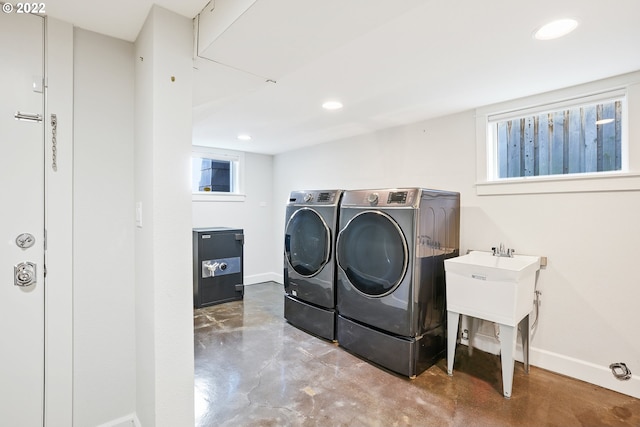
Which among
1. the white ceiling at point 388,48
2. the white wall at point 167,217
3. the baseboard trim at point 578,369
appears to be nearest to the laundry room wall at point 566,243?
the baseboard trim at point 578,369

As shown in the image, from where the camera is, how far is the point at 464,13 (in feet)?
4.67

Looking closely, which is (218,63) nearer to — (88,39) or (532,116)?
(88,39)

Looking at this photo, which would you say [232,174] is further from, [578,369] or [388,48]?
[578,369]

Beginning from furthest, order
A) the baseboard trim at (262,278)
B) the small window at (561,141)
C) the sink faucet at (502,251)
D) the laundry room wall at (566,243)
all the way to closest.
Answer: the baseboard trim at (262,278)
the sink faucet at (502,251)
the small window at (561,141)
the laundry room wall at (566,243)

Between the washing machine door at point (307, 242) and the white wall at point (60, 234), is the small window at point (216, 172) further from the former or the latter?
the white wall at point (60, 234)

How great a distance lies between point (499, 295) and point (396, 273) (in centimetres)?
68

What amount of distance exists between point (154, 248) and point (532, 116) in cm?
290

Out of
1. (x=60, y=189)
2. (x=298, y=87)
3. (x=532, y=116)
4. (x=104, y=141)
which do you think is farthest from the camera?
(x=532, y=116)

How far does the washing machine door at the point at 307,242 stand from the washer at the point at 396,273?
203 mm

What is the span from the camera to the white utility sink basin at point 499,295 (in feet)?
6.60

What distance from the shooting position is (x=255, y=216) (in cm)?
504

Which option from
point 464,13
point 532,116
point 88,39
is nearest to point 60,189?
point 88,39

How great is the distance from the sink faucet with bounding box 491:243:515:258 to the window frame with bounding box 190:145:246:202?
3.55 m

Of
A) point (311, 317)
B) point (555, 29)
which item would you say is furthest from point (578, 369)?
point (555, 29)
